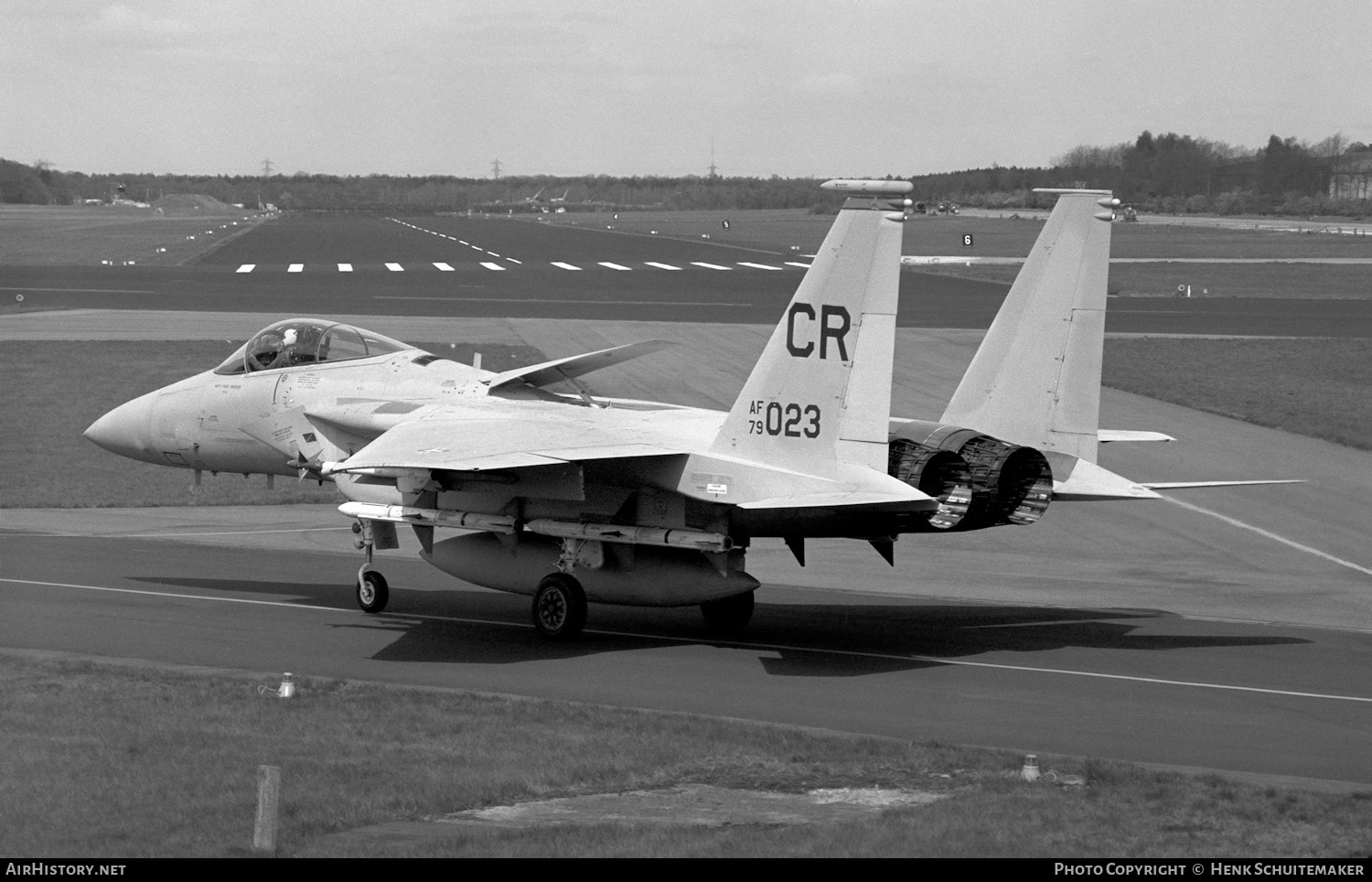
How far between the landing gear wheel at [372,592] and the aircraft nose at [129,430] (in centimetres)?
429

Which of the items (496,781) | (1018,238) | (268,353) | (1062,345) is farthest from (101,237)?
(496,781)

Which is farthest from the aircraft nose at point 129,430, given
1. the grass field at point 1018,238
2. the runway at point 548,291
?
the grass field at point 1018,238

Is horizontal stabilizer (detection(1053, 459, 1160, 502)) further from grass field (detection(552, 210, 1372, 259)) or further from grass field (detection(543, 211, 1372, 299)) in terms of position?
grass field (detection(552, 210, 1372, 259))

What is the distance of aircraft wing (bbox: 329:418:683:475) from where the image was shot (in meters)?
17.0

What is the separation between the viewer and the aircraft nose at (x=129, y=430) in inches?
848

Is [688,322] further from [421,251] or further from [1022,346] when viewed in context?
[421,251]

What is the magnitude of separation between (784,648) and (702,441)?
2.55 m

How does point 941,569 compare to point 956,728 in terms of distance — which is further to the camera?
point 941,569

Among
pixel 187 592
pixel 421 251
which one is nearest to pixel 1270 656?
pixel 187 592

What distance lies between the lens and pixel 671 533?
17703 millimetres

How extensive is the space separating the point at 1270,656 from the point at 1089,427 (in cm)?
334

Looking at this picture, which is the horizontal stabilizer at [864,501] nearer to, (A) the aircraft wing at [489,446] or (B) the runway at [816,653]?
(A) the aircraft wing at [489,446]

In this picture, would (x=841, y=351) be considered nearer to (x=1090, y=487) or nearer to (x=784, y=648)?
(x=784, y=648)

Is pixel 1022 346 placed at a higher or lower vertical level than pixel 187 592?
higher
